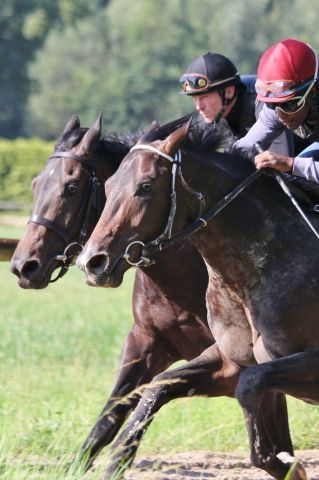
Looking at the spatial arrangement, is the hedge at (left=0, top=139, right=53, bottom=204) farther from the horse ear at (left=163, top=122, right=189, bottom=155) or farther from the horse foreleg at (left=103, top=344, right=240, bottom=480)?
the horse ear at (left=163, top=122, right=189, bottom=155)

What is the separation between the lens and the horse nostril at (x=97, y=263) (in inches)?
181

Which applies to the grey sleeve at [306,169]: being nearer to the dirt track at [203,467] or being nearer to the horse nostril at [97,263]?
the horse nostril at [97,263]

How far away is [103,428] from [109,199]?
5.32 feet

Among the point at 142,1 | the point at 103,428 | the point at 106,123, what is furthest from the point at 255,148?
the point at 142,1

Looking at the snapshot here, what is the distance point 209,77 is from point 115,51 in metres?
83.4

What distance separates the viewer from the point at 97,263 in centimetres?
463

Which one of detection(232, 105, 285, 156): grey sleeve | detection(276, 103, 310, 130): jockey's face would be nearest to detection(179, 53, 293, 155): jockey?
detection(232, 105, 285, 156): grey sleeve

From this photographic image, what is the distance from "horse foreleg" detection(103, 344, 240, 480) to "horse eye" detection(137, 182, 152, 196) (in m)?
1.05

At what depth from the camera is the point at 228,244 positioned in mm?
4996

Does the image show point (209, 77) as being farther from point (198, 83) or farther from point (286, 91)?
point (286, 91)

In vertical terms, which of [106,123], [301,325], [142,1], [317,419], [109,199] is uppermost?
[109,199]

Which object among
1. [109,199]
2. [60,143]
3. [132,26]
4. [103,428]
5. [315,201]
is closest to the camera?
[109,199]

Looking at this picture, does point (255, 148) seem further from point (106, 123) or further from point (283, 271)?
point (106, 123)

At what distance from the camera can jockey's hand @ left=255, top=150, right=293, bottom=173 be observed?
4977mm
